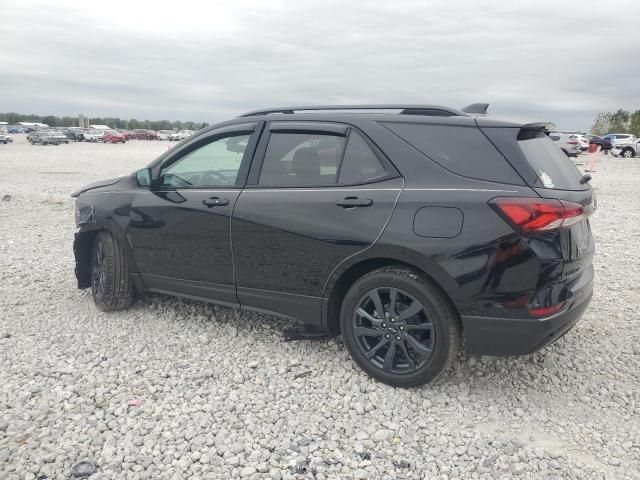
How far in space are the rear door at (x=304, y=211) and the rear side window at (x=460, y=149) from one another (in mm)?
246

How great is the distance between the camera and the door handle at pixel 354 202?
136 inches

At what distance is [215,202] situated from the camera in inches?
161

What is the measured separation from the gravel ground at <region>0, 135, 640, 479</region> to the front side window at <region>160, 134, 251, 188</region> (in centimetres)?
122

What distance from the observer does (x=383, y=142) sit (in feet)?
11.6

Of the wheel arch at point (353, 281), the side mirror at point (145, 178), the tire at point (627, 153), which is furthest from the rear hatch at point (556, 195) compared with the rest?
the tire at point (627, 153)

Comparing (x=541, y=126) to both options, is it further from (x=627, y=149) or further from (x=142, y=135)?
(x=142, y=135)

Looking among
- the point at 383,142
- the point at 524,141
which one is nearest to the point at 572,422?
the point at 524,141

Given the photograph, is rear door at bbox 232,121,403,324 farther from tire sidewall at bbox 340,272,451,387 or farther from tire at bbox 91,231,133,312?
tire at bbox 91,231,133,312

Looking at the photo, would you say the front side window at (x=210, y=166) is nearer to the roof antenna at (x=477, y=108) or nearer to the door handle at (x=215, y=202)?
the door handle at (x=215, y=202)

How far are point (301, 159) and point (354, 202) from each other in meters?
0.62

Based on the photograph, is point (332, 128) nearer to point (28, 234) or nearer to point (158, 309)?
point (158, 309)

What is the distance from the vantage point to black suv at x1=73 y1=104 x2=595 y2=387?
3109 millimetres

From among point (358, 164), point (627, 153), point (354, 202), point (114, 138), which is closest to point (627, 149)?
point (627, 153)

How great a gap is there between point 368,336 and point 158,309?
7.38ft
